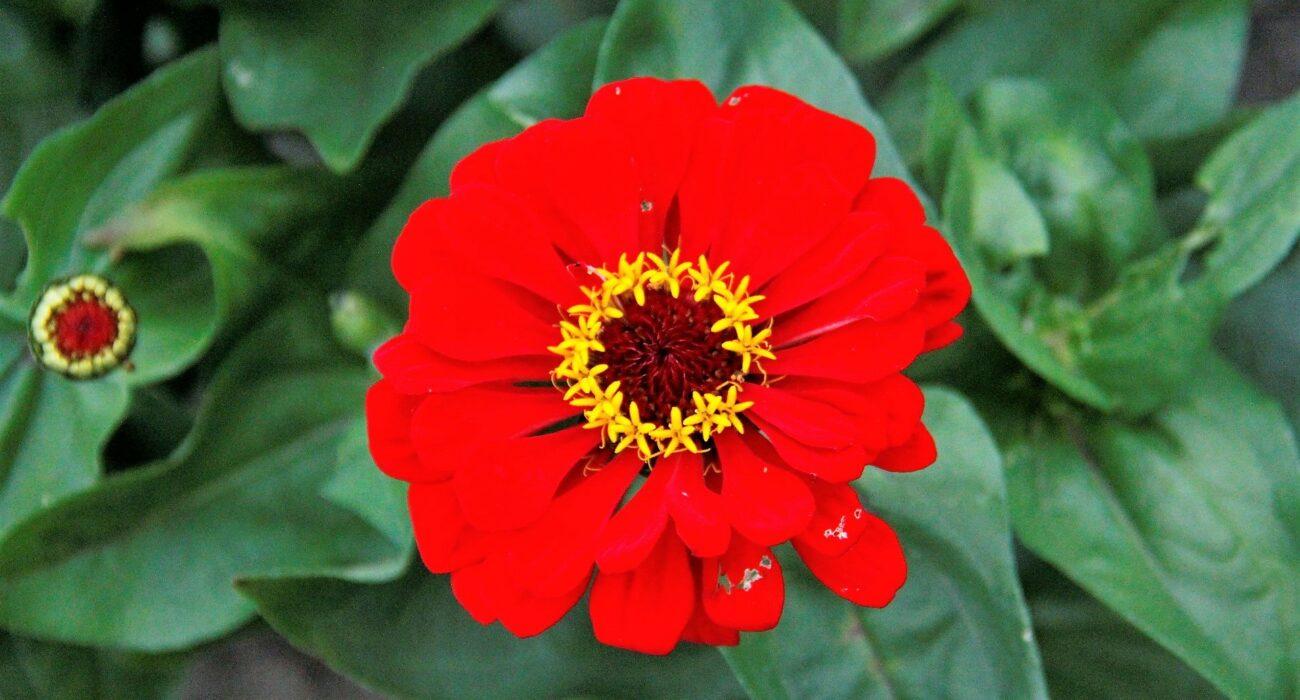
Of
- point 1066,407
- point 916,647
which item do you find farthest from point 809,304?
point 1066,407

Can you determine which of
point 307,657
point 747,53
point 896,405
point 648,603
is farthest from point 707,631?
point 307,657

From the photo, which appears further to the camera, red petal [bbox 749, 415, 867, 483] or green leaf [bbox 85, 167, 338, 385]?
green leaf [bbox 85, 167, 338, 385]

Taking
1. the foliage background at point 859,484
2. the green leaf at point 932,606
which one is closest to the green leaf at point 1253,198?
the foliage background at point 859,484

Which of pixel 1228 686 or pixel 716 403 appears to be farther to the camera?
pixel 1228 686

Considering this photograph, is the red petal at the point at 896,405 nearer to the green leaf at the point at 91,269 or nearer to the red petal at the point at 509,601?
the red petal at the point at 509,601

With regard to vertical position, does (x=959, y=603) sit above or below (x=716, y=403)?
below

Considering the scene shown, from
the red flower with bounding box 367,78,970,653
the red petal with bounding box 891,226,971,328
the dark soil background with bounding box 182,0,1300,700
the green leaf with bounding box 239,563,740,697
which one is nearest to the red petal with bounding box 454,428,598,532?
the red flower with bounding box 367,78,970,653

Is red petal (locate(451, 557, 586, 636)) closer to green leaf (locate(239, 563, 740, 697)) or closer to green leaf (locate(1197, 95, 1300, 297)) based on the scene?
green leaf (locate(239, 563, 740, 697))

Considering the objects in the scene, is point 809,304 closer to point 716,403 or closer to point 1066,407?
point 716,403
